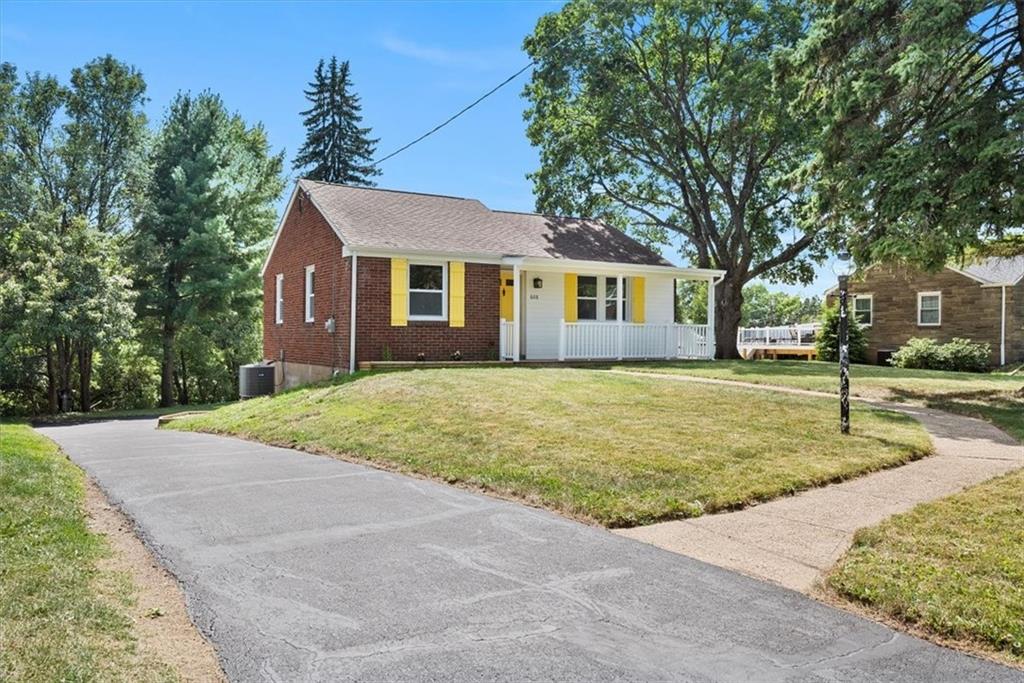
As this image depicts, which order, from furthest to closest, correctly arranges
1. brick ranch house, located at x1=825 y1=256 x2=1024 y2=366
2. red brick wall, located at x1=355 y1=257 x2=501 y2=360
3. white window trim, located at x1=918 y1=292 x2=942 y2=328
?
1. white window trim, located at x1=918 y1=292 x2=942 y2=328
2. brick ranch house, located at x1=825 y1=256 x2=1024 y2=366
3. red brick wall, located at x1=355 y1=257 x2=501 y2=360

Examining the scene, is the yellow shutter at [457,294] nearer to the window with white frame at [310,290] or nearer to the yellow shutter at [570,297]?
the yellow shutter at [570,297]

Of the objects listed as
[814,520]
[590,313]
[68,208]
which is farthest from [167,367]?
[814,520]

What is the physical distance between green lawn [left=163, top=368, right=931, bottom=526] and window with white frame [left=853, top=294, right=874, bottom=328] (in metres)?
20.5

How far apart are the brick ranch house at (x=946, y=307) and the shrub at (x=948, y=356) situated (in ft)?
3.16

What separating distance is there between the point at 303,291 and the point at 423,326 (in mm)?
4675

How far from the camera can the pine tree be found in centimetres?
4697

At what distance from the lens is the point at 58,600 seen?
12.0ft

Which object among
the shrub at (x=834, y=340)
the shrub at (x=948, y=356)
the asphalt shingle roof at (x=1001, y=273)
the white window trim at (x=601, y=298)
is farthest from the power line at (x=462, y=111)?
the asphalt shingle roof at (x=1001, y=273)

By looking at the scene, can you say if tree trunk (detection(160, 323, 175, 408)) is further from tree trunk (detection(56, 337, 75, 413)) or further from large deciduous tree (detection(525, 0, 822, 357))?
large deciduous tree (detection(525, 0, 822, 357))

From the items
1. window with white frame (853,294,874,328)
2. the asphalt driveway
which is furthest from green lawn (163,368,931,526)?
window with white frame (853,294,874,328)

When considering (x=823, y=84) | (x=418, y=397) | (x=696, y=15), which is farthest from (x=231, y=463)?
(x=696, y=15)

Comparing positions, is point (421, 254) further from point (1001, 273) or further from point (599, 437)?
point (1001, 273)

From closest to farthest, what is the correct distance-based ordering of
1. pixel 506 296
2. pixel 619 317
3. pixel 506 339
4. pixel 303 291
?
pixel 506 339 → pixel 506 296 → pixel 619 317 → pixel 303 291

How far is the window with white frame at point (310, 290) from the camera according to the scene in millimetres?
18767
